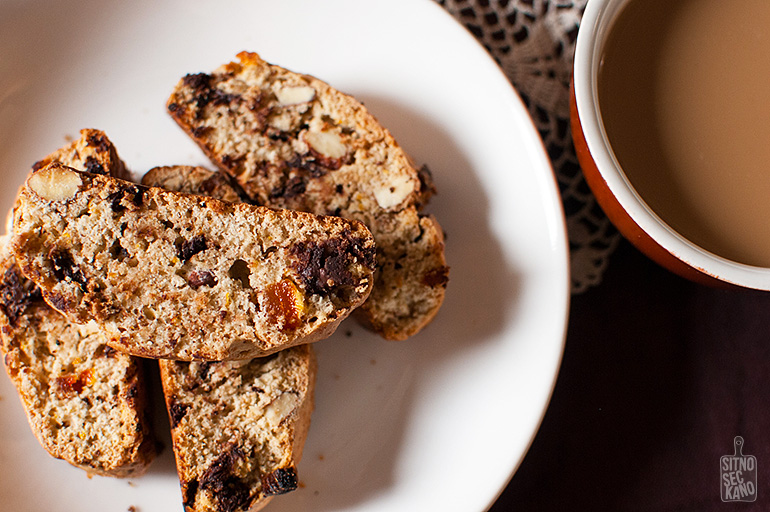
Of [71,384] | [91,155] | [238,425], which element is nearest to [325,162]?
[91,155]

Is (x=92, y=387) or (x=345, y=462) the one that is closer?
(x=92, y=387)

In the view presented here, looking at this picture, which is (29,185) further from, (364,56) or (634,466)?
(634,466)

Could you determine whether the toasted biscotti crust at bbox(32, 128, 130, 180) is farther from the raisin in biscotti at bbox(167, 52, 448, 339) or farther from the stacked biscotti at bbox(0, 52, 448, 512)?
the raisin in biscotti at bbox(167, 52, 448, 339)

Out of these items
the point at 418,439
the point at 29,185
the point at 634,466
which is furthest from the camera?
the point at 634,466

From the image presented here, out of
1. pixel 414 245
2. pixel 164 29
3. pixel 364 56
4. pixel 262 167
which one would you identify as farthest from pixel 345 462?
pixel 164 29

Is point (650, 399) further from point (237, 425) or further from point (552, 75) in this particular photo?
point (237, 425)

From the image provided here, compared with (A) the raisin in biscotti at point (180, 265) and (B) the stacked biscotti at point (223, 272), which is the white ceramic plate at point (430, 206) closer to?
(B) the stacked biscotti at point (223, 272)
